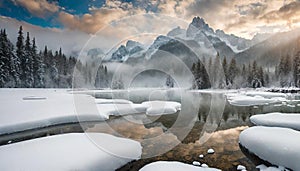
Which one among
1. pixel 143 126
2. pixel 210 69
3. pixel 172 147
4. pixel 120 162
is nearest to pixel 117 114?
pixel 143 126

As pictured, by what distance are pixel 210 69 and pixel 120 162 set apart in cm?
7208

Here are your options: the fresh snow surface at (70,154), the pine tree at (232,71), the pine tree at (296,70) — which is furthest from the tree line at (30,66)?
the pine tree at (296,70)

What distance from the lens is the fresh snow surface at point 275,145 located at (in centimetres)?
829

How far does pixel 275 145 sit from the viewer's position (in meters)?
9.52

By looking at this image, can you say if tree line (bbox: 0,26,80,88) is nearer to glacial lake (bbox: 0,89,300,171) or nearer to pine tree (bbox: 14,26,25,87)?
pine tree (bbox: 14,26,25,87)

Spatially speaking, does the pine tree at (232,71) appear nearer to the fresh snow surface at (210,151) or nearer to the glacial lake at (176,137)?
the glacial lake at (176,137)

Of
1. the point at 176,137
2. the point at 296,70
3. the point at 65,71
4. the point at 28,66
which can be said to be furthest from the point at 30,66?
the point at 296,70

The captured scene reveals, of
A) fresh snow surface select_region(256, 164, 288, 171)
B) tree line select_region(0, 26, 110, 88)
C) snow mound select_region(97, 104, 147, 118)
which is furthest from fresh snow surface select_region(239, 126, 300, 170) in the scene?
tree line select_region(0, 26, 110, 88)

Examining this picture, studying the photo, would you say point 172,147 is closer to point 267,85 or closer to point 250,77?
point 250,77

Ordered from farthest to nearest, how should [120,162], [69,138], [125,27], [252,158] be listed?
[69,138], [125,27], [252,158], [120,162]

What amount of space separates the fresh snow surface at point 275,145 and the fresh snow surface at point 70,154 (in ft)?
20.0

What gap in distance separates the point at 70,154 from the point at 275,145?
9518mm

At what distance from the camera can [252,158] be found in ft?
32.2

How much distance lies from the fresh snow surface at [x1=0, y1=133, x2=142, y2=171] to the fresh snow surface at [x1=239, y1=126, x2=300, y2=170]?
6.08 m
